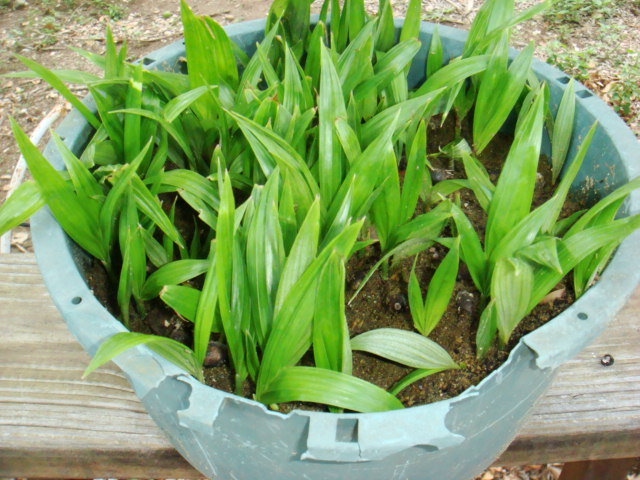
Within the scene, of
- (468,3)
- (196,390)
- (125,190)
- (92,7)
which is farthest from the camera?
(92,7)

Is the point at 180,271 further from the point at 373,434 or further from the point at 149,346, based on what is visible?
the point at 373,434

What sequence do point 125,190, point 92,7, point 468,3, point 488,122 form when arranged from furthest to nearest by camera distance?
point 92,7
point 468,3
point 488,122
point 125,190

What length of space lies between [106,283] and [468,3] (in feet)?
6.28

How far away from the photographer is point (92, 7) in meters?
2.59

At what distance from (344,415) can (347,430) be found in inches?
0.7

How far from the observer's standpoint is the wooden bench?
0.82 meters

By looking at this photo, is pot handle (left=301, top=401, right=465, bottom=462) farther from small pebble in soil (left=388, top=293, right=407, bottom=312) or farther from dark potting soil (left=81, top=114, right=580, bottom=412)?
small pebble in soil (left=388, top=293, right=407, bottom=312)

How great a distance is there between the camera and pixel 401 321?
0.82 metres

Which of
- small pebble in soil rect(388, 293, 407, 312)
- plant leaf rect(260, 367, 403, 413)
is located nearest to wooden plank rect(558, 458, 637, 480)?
small pebble in soil rect(388, 293, 407, 312)

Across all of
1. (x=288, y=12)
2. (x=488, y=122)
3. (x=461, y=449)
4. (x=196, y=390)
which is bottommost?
(x=461, y=449)

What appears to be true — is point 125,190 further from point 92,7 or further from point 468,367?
point 92,7

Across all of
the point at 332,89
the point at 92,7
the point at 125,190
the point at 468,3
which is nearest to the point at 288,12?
the point at 332,89

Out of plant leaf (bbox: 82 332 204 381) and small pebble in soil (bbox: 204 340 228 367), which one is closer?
plant leaf (bbox: 82 332 204 381)

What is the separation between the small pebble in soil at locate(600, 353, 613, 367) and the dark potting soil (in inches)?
5.4
